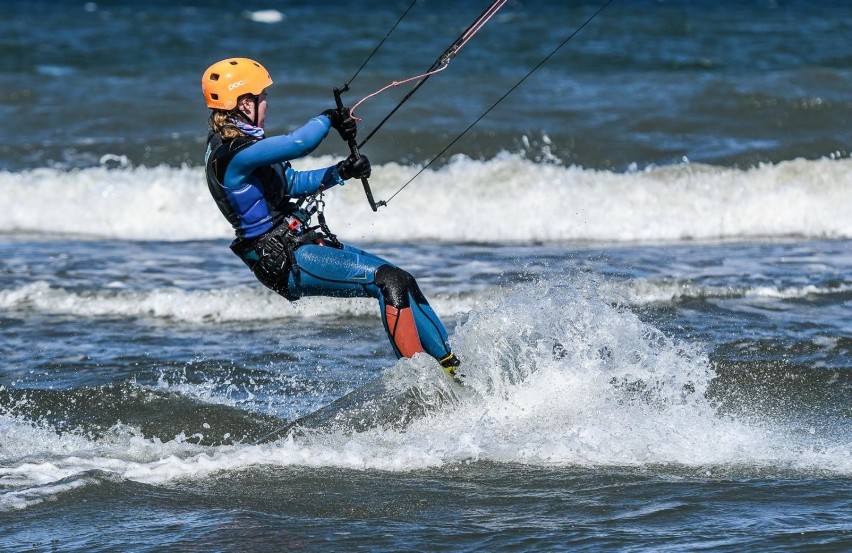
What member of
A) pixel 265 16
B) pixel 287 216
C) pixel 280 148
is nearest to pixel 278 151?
pixel 280 148

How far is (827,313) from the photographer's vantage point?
9.54 m

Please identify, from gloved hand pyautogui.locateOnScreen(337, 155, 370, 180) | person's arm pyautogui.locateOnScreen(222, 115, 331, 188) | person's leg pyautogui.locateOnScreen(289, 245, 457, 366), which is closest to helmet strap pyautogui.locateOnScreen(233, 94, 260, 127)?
person's arm pyautogui.locateOnScreen(222, 115, 331, 188)

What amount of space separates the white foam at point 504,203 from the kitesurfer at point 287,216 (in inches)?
297

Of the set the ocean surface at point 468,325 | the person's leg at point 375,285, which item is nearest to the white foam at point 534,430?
the ocean surface at point 468,325

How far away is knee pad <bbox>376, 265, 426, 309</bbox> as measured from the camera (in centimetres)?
682

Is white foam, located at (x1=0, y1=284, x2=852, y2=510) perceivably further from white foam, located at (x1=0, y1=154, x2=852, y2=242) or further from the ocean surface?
white foam, located at (x1=0, y1=154, x2=852, y2=242)

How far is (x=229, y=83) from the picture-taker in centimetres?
661

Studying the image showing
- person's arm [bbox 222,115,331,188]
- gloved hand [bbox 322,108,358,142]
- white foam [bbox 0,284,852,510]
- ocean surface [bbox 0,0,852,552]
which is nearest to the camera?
ocean surface [bbox 0,0,852,552]

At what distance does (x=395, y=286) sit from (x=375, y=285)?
12 centimetres

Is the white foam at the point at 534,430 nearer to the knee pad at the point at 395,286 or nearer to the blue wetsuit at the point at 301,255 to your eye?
the blue wetsuit at the point at 301,255

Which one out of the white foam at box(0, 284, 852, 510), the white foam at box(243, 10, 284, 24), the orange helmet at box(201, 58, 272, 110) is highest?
the white foam at box(243, 10, 284, 24)

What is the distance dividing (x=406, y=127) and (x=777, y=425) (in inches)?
476

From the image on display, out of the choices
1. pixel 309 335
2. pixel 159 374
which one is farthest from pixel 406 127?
pixel 159 374

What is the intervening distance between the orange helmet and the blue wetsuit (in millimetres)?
223
